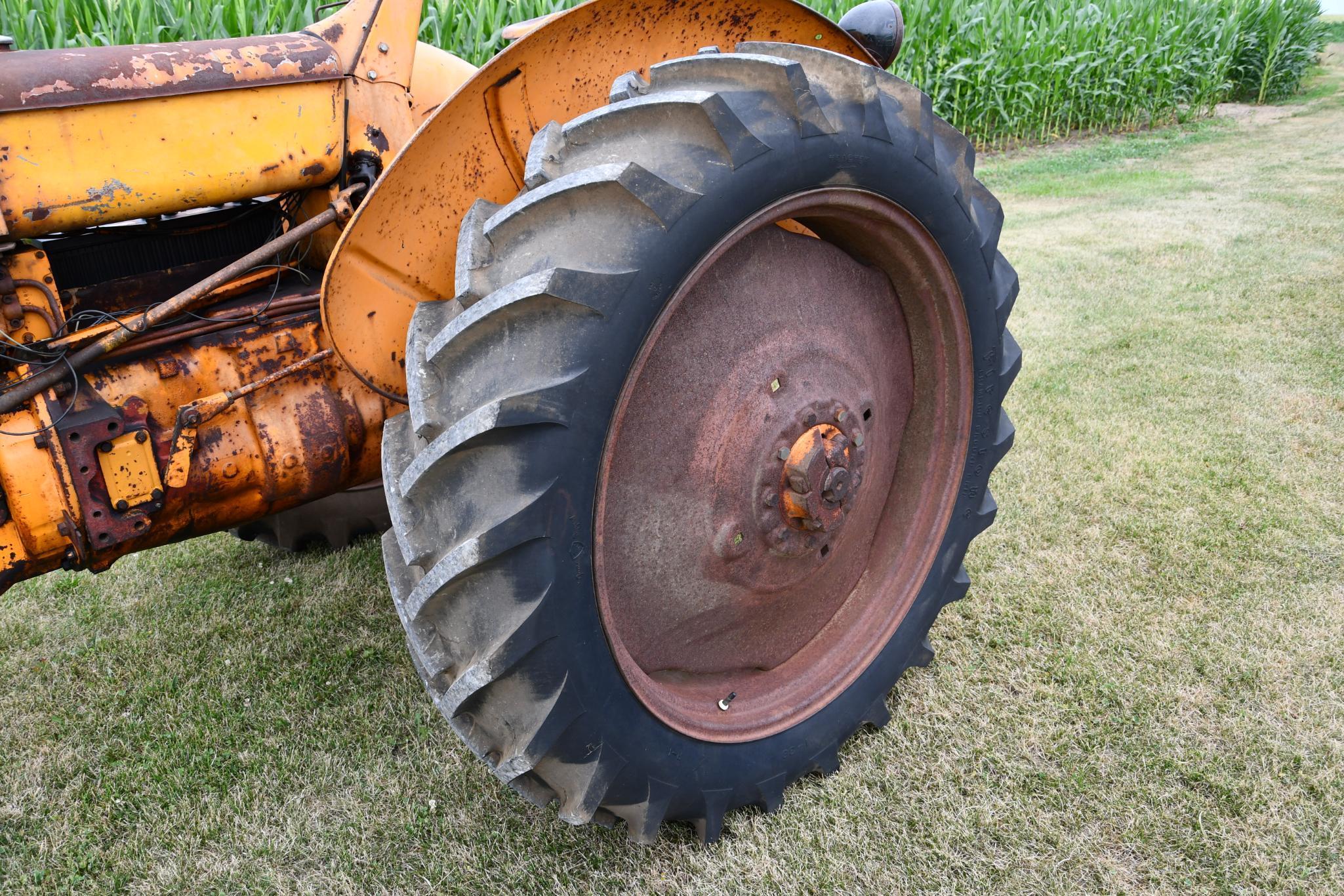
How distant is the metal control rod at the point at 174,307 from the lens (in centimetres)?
160

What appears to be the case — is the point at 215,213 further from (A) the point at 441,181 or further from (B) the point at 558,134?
(B) the point at 558,134

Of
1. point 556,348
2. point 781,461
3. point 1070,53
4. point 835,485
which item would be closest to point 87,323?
point 556,348

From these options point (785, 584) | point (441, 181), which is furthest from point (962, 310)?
point (441, 181)

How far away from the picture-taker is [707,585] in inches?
74.0

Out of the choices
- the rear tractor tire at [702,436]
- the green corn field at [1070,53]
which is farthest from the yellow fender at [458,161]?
the green corn field at [1070,53]

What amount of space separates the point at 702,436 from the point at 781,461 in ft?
Answer: 0.58

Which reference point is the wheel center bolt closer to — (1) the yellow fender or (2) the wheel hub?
(2) the wheel hub

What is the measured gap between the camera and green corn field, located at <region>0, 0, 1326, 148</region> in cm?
895

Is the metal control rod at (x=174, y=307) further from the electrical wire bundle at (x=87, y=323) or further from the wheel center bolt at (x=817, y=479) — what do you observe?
the wheel center bolt at (x=817, y=479)

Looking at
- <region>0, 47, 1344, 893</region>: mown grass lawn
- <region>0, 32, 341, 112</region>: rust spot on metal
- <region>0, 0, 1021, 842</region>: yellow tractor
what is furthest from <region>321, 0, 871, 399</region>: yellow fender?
<region>0, 47, 1344, 893</region>: mown grass lawn

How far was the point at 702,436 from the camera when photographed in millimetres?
1772

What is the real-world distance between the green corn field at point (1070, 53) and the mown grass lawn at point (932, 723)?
4.80m

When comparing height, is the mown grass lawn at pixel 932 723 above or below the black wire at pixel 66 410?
below

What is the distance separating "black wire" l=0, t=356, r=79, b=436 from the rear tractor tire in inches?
22.7
